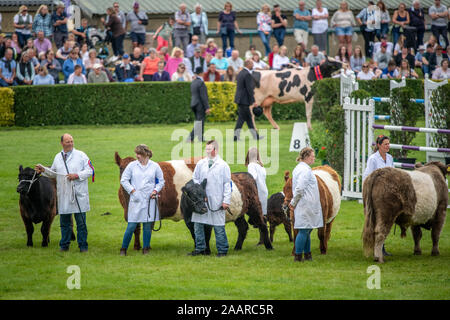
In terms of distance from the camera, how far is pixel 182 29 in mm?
30328

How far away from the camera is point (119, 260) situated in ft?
37.3

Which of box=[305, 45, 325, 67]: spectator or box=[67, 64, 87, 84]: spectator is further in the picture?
box=[305, 45, 325, 67]: spectator

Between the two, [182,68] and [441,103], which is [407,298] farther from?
[182,68]

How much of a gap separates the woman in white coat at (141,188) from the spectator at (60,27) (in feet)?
60.9

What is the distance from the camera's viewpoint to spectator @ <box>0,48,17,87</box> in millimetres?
25009

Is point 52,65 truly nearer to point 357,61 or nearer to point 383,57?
point 357,61

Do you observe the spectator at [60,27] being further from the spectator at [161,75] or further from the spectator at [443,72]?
the spectator at [443,72]

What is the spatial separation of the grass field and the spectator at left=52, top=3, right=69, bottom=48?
14.0 metres

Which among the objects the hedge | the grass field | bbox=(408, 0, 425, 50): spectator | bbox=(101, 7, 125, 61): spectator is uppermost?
bbox=(408, 0, 425, 50): spectator

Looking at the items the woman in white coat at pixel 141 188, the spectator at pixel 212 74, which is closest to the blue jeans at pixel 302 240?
the woman in white coat at pixel 141 188

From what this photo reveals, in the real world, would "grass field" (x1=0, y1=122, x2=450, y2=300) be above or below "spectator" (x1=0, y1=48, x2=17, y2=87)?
below

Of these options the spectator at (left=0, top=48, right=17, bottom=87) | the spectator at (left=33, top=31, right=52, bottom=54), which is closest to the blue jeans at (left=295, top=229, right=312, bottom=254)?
the spectator at (left=0, top=48, right=17, bottom=87)

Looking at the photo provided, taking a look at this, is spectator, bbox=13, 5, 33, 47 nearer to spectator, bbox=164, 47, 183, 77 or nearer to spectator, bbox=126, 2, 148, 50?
spectator, bbox=126, 2, 148, 50

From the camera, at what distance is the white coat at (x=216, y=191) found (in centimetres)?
1148
